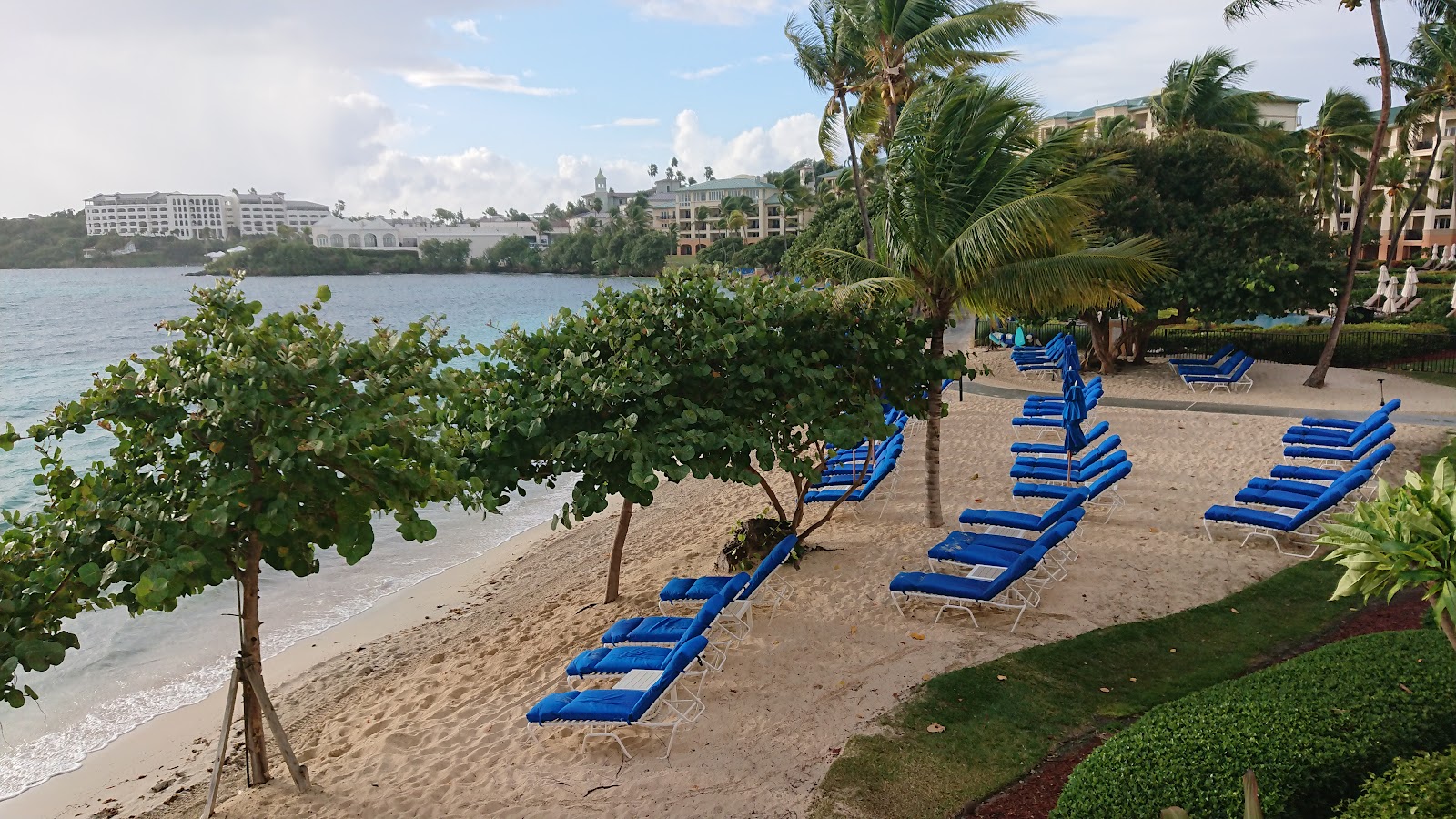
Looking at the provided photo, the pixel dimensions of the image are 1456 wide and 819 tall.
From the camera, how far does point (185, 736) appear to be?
354 inches

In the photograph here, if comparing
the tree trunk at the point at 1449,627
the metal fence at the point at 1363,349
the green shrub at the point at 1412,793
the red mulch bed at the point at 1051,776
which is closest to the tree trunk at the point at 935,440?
the red mulch bed at the point at 1051,776

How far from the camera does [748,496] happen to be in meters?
15.3

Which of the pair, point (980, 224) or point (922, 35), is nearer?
point (980, 224)

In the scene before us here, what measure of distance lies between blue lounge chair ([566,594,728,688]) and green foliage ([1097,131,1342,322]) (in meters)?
15.6

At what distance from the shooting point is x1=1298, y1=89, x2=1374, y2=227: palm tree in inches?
1297

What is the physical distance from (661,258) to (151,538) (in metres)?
90.5

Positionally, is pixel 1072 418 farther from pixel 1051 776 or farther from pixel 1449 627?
pixel 1449 627

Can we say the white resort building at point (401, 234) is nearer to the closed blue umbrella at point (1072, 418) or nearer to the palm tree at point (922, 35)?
the palm tree at point (922, 35)

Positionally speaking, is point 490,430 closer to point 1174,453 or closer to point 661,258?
point 1174,453

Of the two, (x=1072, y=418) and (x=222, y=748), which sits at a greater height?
(x=1072, y=418)

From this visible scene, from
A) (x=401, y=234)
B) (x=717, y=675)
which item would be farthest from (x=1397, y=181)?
(x=401, y=234)

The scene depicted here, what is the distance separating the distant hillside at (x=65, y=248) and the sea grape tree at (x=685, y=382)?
474 ft

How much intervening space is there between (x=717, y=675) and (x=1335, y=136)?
3505 cm

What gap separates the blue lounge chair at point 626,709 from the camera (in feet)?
20.7
